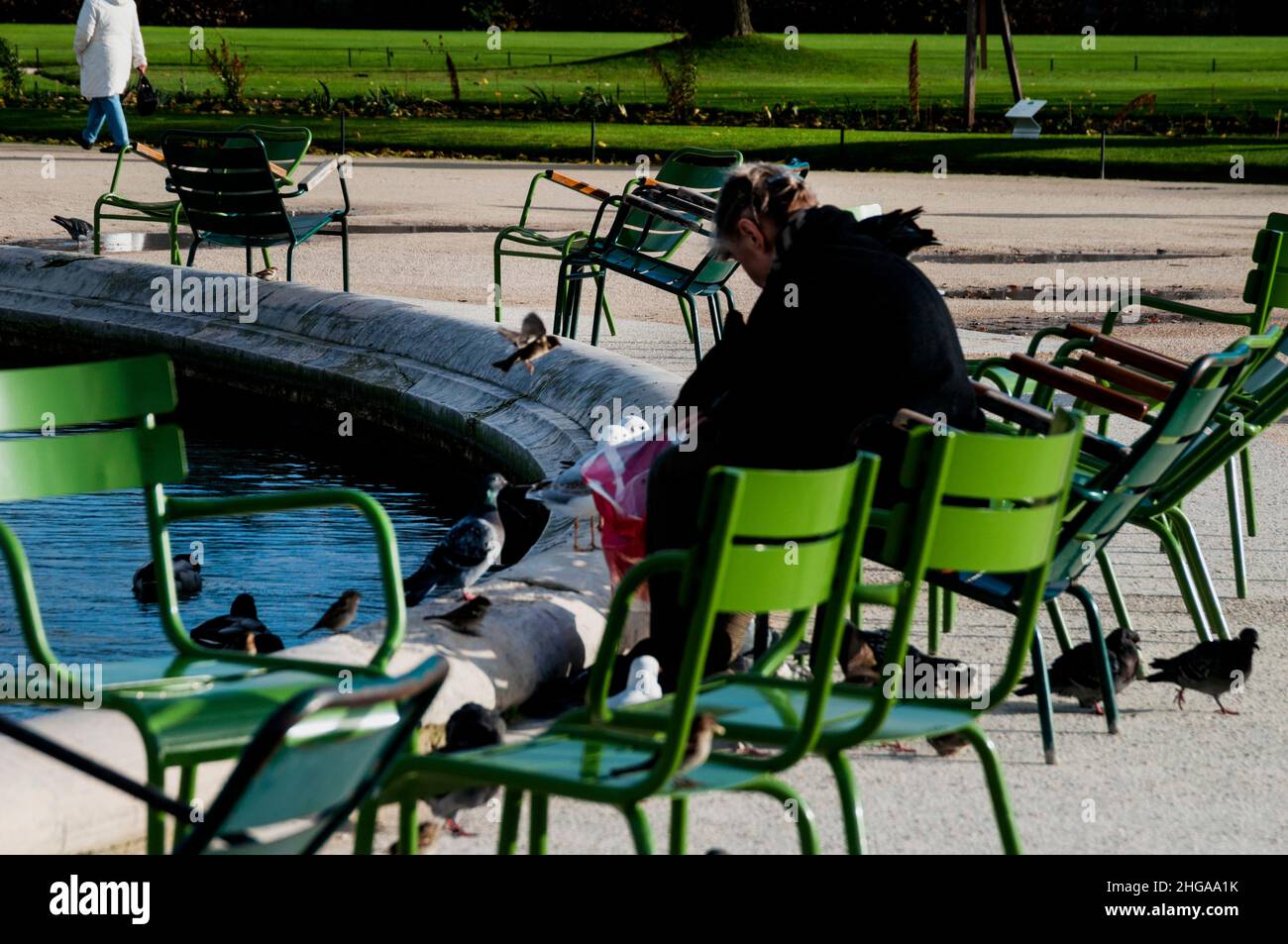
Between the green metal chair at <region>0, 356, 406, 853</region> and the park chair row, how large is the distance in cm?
36

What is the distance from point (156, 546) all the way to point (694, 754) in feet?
4.61

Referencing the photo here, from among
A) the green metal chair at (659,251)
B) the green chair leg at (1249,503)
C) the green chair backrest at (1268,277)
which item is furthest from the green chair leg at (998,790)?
the green metal chair at (659,251)

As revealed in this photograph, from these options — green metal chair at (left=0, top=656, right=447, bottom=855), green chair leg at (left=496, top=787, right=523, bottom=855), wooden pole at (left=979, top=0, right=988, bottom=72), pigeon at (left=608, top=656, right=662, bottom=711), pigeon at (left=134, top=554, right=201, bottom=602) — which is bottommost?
pigeon at (left=134, top=554, right=201, bottom=602)

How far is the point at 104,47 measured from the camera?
17.5 meters

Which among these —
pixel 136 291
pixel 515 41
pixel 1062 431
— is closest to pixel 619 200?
pixel 136 291

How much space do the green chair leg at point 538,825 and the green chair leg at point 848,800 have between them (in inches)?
19.2

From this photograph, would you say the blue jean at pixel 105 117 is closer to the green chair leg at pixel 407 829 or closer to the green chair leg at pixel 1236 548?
the green chair leg at pixel 1236 548

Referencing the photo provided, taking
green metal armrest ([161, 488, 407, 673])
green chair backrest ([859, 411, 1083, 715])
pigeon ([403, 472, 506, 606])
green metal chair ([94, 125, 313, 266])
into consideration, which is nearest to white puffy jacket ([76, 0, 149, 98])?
green metal chair ([94, 125, 313, 266])

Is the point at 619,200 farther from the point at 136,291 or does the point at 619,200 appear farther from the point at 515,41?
the point at 515,41

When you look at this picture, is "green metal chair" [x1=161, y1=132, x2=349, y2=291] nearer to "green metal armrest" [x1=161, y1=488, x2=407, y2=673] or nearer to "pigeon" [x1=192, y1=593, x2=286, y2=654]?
"pigeon" [x1=192, y1=593, x2=286, y2=654]

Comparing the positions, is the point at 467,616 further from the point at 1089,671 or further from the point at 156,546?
the point at 1089,671

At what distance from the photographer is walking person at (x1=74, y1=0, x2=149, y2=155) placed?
57.1ft

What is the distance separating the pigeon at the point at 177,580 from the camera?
19.5ft

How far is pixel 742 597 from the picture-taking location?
9.43ft
